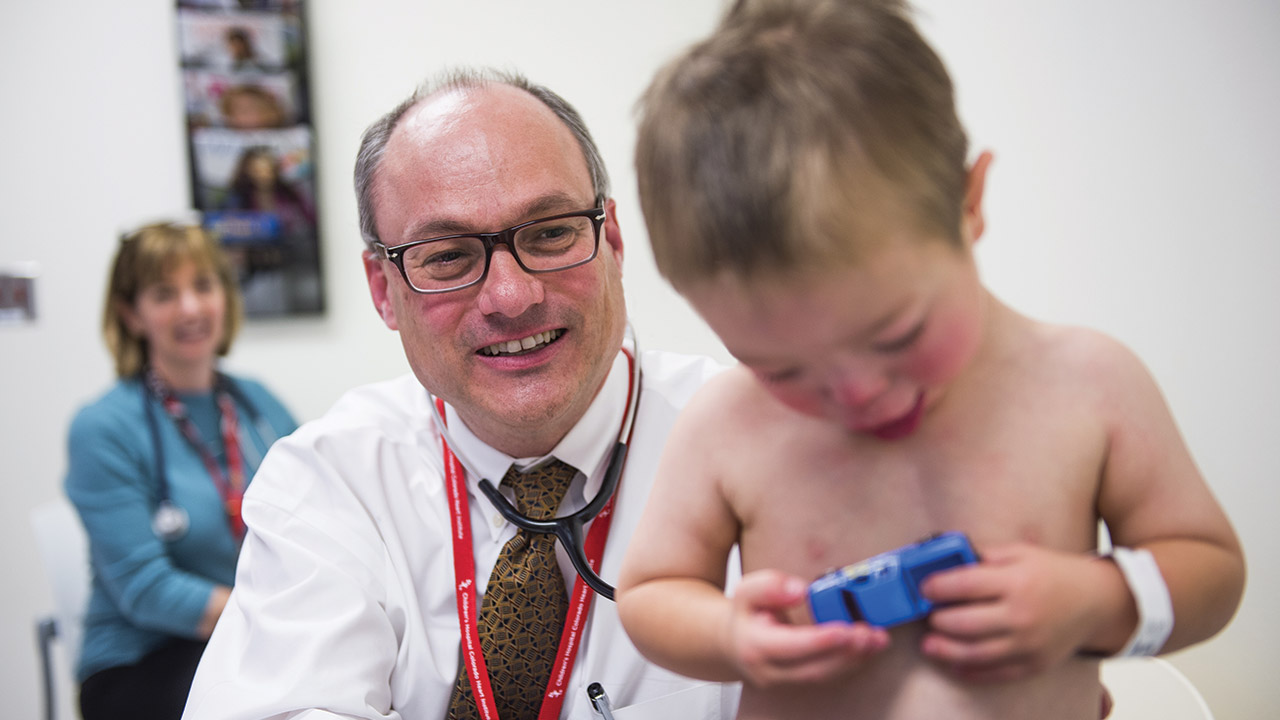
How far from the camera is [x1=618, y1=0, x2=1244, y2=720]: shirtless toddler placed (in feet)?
1.97

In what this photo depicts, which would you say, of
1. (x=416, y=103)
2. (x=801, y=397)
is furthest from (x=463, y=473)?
(x=801, y=397)

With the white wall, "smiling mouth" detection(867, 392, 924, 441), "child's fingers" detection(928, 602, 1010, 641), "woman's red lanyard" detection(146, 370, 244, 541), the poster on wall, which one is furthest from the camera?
the poster on wall

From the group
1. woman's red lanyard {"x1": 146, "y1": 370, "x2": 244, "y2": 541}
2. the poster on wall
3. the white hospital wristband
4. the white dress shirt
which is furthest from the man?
the poster on wall

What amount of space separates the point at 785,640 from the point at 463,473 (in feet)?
3.08

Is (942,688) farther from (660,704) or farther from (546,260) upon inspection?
(546,260)

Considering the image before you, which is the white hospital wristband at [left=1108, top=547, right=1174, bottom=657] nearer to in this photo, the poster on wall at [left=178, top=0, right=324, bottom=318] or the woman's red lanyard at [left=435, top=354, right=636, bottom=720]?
the woman's red lanyard at [left=435, top=354, right=636, bottom=720]

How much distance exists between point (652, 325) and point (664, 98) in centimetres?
300

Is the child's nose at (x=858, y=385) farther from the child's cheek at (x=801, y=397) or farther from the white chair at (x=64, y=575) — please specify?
the white chair at (x=64, y=575)

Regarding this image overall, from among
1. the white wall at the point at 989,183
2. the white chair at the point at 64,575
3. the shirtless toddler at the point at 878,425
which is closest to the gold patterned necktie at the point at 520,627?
the shirtless toddler at the point at 878,425

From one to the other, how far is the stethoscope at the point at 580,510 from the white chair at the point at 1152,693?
2.34 feet

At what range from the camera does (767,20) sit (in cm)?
67

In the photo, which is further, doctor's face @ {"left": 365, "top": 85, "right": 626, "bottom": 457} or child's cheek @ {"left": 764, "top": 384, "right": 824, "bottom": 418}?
doctor's face @ {"left": 365, "top": 85, "right": 626, "bottom": 457}

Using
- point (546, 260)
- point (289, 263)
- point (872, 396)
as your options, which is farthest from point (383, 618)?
point (289, 263)

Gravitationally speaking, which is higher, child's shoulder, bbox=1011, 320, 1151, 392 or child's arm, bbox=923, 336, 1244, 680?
child's shoulder, bbox=1011, 320, 1151, 392
